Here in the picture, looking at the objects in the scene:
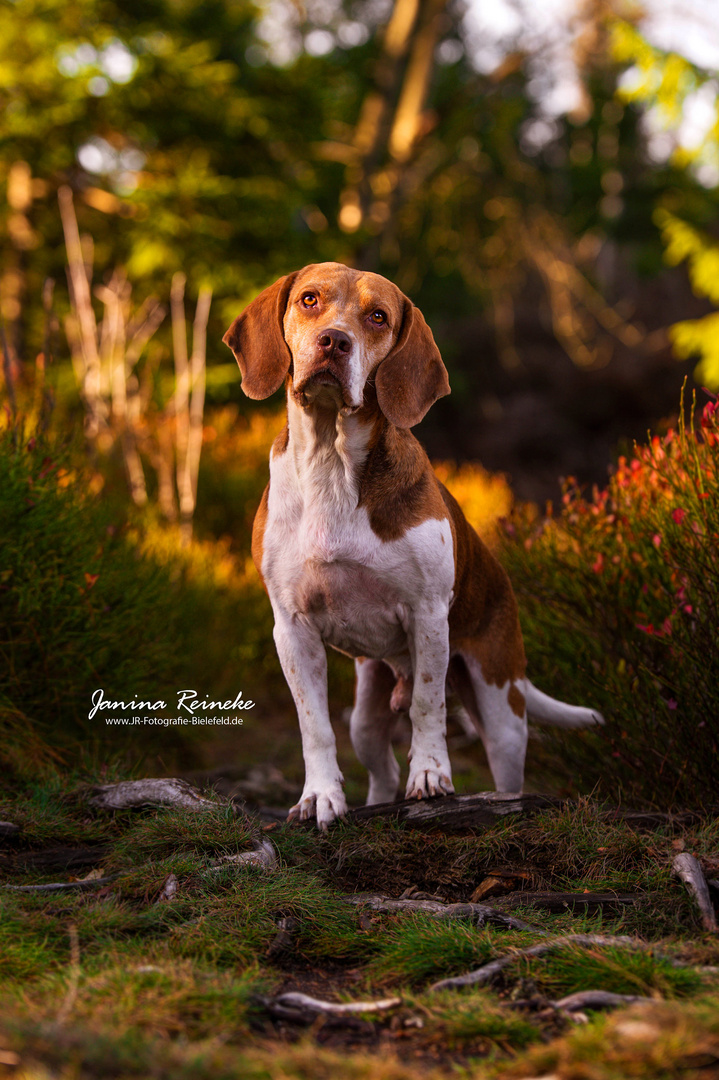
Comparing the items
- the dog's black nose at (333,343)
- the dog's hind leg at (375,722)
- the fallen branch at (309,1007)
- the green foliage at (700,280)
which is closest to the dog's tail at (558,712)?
the dog's hind leg at (375,722)

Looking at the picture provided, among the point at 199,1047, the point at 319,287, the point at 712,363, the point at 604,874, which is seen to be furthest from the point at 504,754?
the point at 712,363

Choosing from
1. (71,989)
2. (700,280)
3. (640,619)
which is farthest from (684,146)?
(71,989)

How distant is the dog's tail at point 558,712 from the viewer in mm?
3861

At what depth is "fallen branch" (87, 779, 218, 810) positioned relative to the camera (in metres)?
3.28

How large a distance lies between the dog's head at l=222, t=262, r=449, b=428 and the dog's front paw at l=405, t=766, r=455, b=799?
121 centimetres

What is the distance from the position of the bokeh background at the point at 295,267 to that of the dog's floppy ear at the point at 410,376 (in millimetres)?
1080

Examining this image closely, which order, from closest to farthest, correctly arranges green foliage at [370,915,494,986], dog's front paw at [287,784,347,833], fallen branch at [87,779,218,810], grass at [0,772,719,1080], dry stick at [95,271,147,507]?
grass at [0,772,719,1080] → green foliage at [370,915,494,986] → dog's front paw at [287,784,347,833] → fallen branch at [87,779,218,810] → dry stick at [95,271,147,507]

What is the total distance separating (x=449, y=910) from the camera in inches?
104

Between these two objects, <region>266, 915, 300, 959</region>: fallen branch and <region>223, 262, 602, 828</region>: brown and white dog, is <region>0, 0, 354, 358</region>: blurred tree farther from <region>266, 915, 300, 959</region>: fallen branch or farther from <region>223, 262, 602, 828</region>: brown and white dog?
<region>266, 915, 300, 959</region>: fallen branch

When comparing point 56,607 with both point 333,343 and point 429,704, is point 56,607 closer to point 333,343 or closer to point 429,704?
point 429,704

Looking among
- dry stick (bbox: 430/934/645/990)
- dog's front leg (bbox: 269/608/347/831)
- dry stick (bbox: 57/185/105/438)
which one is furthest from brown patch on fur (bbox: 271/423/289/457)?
dry stick (bbox: 57/185/105/438)

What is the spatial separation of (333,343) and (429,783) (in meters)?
1.55

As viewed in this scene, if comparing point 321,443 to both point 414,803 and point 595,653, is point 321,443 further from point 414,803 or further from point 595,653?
point 595,653

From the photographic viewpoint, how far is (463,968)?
2285 millimetres
